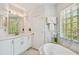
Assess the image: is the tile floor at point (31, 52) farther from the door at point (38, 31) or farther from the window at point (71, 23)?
the window at point (71, 23)

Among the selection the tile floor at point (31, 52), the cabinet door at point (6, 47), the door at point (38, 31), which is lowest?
the tile floor at point (31, 52)

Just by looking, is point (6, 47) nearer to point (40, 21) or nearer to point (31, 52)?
point (31, 52)

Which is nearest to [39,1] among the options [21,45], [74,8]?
[74,8]

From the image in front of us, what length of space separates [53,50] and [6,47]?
668mm

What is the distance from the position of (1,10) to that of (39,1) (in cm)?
56

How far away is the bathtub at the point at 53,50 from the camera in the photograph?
1596 mm

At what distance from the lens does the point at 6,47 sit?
1.58m

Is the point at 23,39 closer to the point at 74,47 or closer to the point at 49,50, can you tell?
the point at 49,50

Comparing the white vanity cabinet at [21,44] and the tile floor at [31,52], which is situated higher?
the white vanity cabinet at [21,44]

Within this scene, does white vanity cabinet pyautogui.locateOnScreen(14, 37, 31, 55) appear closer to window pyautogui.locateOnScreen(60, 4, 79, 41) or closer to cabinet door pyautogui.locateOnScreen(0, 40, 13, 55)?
cabinet door pyautogui.locateOnScreen(0, 40, 13, 55)

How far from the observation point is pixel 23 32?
64.7 inches

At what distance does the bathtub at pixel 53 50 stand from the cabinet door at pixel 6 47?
432 mm

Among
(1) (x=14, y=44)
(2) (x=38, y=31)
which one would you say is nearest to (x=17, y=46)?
(1) (x=14, y=44)

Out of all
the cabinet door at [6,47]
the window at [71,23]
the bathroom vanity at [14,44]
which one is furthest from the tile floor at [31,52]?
the window at [71,23]
